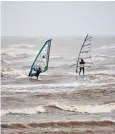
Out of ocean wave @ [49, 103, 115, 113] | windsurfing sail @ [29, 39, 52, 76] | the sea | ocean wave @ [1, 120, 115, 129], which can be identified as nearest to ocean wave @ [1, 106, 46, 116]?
the sea

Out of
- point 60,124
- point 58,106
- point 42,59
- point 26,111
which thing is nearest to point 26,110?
point 26,111

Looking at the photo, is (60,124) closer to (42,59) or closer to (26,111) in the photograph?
(26,111)

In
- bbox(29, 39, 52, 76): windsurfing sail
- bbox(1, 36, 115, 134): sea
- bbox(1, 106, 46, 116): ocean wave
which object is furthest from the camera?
bbox(29, 39, 52, 76): windsurfing sail

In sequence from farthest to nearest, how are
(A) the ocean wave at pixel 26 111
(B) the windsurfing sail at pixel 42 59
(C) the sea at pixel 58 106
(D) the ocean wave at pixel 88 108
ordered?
(B) the windsurfing sail at pixel 42 59
(D) the ocean wave at pixel 88 108
(A) the ocean wave at pixel 26 111
(C) the sea at pixel 58 106

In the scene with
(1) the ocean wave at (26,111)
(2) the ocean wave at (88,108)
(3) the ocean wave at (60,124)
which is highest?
(2) the ocean wave at (88,108)

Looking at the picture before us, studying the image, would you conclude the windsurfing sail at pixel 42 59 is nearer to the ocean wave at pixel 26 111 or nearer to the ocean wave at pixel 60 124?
the ocean wave at pixel 26 111

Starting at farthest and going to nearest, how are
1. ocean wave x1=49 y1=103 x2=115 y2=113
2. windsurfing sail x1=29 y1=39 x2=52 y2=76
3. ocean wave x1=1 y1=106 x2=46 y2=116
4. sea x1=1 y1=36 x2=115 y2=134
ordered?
windsurfing sail x1=29 y1=39 x2=52 y2=76, ocean wave x1=49 y1=103 x2=115 y2=113, ocean wave x1=1 y1=106 x2=46 y2=116, sea x1=1 y1=36 x2=115 y2=134

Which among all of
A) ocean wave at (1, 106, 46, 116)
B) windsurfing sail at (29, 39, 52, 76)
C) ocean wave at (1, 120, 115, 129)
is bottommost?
ocean wave at (1, 120, 115, 129)

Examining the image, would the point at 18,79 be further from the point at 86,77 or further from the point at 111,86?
the point at 111,86

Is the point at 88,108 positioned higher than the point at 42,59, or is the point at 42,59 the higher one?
the point at 42,59

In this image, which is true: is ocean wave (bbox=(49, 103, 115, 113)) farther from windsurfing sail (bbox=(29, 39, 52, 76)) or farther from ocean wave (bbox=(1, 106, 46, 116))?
windsurfing sail (bbox=(29, 39, 52, 76))

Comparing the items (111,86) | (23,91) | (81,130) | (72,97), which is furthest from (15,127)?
(111,86)

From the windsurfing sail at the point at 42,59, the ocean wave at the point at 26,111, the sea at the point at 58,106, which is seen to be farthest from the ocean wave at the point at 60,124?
the windsurfing sail at the point at 42,59

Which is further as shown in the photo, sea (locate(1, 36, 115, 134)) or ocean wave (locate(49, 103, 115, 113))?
ocean wave (locate(49, 103, 115, 113))
